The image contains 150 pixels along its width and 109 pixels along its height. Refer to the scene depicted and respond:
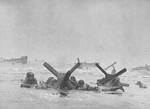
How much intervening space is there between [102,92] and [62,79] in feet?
10.4

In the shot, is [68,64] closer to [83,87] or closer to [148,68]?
[148,68]

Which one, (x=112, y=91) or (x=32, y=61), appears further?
(x=32, y=61)

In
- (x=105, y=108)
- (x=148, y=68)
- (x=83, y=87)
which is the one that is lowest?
(x=105, y=108)

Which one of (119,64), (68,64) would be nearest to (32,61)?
(68,64)

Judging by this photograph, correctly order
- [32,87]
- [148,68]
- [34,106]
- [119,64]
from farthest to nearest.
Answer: [119,64]
[148,68]
[32,87]
[34,106]

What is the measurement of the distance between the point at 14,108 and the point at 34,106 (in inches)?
44.7

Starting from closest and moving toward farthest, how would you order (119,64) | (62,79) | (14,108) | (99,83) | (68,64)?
1. (14,108)
2. (62,79)
3. (99,83)
4. (68,64)
5. (119,64)

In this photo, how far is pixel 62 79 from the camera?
19859mm

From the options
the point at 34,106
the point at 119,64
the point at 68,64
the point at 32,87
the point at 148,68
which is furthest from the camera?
the point at 119,64

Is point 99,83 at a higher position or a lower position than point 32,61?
lower

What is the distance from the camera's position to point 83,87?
20938 millimetres

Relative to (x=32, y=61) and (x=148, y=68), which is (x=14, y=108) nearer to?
(x=32, y=61)

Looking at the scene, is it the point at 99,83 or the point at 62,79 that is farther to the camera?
the point at 99,83

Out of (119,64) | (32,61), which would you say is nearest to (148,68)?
(119,64)
